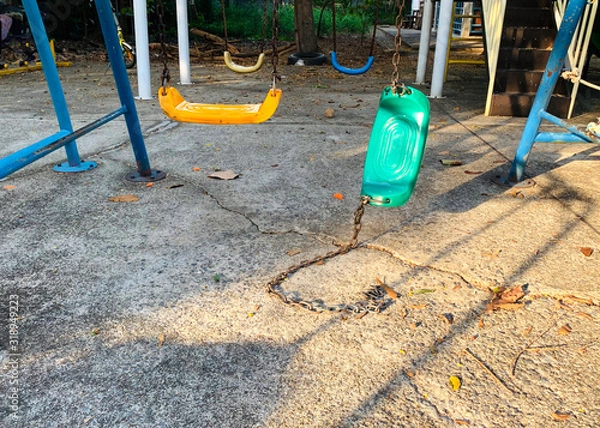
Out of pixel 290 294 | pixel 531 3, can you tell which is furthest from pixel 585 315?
pixel 531 3

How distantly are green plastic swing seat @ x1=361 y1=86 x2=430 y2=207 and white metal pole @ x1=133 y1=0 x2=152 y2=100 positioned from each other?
3345 mm

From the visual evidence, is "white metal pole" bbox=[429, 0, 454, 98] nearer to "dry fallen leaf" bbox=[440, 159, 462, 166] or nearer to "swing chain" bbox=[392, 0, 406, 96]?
"dry fallen leaf" bbox=[440, 159, 462, 166]

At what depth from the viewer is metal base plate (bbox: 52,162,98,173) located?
10.7 ft

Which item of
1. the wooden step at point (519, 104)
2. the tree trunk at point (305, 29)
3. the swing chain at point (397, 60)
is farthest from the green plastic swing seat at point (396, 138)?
the tree trunk at point (305, 29)

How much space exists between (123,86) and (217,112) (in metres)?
0.60

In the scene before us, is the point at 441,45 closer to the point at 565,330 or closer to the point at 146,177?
the point at 146,177

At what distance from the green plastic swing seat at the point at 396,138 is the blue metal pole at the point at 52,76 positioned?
1.76 m

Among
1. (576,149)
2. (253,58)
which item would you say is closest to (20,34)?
(253,58)

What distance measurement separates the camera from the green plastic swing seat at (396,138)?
2.35 metres

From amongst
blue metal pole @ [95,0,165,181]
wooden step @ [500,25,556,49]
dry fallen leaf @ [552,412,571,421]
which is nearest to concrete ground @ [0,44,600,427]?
dry fallen leaf @ [552,412,571,421]

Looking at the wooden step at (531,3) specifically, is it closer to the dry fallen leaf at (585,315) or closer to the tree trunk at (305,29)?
the tree trunk at (305,29)

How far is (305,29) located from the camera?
891 cm

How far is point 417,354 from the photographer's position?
63.8 inches

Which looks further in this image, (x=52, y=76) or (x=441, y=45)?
(x=441, y=45)
